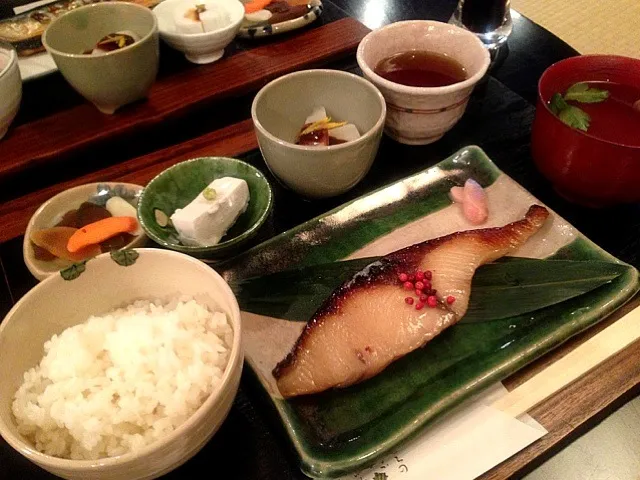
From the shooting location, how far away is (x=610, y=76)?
1.63 metres

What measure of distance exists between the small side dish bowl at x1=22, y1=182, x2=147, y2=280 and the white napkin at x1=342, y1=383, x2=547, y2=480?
0.81 metres

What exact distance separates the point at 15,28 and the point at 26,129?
0.50 metres

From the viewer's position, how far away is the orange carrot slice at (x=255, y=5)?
7.23 feet

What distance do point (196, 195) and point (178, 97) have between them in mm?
548

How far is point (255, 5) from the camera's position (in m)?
2.22

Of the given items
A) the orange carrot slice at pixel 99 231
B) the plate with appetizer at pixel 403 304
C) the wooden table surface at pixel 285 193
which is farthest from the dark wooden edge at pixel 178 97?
the plate with appetizer at pixel 403 304

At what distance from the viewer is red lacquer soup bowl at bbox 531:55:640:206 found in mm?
1401

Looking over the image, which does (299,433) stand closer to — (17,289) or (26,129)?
(17,289)

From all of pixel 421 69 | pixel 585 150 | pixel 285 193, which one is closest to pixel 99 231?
pixel 285 193

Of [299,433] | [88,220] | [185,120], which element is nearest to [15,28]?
[185,120]

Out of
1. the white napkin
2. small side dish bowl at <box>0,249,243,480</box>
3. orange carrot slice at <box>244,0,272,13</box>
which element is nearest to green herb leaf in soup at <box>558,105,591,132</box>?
the white napkin

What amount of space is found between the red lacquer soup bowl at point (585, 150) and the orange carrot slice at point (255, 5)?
1171 mm

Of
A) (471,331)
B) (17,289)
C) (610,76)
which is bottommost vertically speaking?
(17,289)

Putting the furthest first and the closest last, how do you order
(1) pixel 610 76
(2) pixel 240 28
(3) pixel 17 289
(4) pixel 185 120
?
1. (2) pixel 240 28
2. (4) pixel 185 120
3. (1) pixel 610 76
4. (3) pixel 17 289
